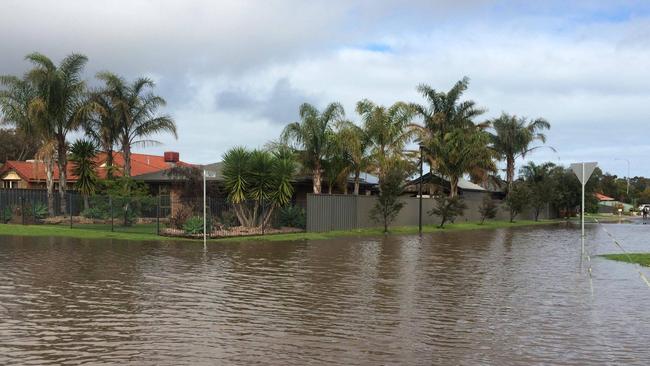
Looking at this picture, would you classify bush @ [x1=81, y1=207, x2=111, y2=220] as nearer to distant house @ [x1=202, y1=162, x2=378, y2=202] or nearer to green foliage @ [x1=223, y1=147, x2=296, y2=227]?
distant house @ [x1=202, y1=162, x2=378, y2=202]

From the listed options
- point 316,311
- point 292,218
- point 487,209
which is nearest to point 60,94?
point 292,218

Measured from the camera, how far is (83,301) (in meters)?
10.3

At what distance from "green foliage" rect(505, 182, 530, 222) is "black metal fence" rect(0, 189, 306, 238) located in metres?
24.0

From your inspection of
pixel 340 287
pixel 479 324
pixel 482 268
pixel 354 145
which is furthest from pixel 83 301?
pixel 354 145

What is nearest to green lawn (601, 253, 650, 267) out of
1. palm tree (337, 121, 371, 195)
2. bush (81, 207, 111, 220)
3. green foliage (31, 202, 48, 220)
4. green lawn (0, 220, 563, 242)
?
green lawn (0, 220, 563, 242)

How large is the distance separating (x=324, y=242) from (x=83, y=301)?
597 inches

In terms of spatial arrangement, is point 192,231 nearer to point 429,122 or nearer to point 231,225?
point 231,225

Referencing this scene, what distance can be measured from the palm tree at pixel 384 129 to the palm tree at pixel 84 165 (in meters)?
15.9

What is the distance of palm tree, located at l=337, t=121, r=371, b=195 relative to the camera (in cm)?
3288

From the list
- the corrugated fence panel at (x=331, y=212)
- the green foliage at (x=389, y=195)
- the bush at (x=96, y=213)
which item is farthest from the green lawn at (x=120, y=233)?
the green foliage at (x=389, y=195)

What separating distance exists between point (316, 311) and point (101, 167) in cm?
3683

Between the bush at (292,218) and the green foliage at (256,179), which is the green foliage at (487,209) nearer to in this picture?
the bush at (292,218)

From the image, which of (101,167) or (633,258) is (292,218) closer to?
(633,258)

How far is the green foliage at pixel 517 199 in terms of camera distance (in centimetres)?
4966
